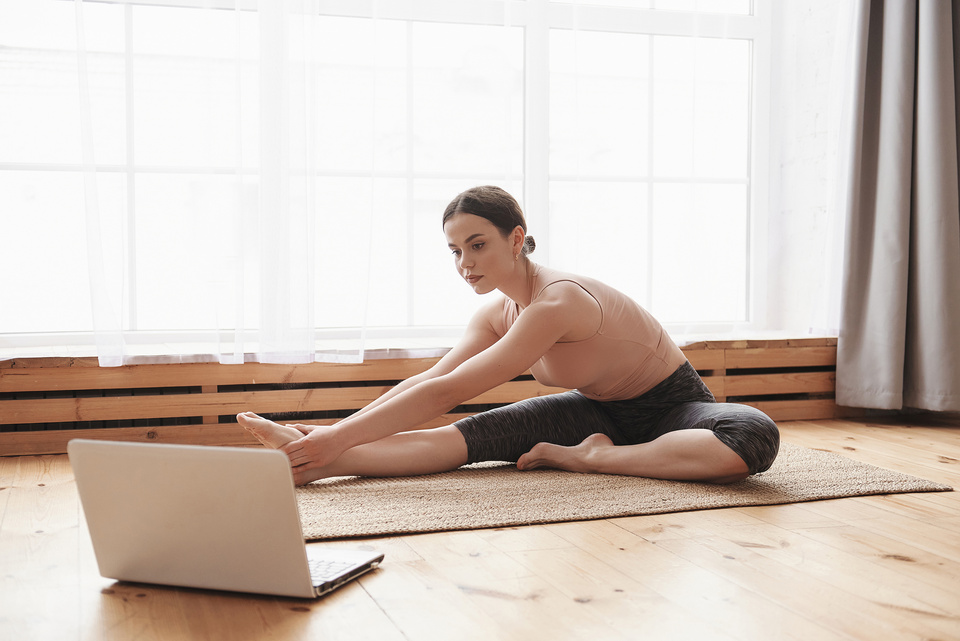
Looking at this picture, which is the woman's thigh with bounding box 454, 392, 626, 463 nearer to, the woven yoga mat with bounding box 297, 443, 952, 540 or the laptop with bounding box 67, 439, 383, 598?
the woven yoga mat with bounding box 297, 443, 952, 540

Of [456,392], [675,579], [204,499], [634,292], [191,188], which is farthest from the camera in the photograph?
[634,292]

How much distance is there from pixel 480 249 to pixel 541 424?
0.51m

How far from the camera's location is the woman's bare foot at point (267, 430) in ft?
5.82

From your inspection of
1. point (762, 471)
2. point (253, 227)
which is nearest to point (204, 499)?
point (762, 471)

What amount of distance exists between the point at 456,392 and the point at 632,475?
0.50m

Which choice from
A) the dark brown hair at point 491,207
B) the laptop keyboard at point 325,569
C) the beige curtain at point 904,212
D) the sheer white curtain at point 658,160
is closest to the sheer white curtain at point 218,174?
the sheer white curtain at point 658,160

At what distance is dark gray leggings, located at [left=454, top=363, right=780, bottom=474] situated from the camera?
2.13 metres

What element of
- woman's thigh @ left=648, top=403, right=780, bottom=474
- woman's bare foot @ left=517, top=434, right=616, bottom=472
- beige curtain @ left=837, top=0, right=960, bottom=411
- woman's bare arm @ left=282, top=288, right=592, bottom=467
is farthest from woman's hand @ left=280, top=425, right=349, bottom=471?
beige curtain @ left=837, top=0, right=960, bottom=411

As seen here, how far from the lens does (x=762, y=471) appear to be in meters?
2.03

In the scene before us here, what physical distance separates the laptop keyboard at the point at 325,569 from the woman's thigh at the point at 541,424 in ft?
2.73

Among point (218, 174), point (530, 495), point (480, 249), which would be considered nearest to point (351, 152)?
point (218, 174)

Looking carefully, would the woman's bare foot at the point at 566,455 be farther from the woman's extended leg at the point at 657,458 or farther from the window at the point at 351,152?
the window at the point at 351,152

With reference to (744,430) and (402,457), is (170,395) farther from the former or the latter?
(744,430)

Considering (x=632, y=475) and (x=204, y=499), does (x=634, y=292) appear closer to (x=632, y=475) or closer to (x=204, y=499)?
(x=632, y=475)
